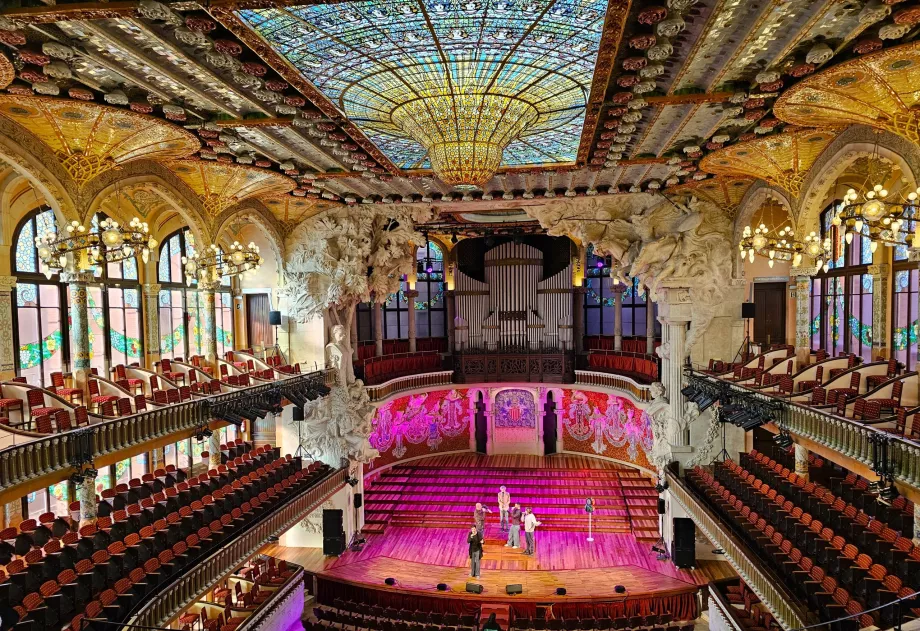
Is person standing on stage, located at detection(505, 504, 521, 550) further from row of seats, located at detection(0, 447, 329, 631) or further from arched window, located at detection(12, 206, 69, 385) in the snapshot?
arched window, located at detection(12, 206, 69, 385)

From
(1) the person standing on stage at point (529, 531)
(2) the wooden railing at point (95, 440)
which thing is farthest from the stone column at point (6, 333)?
(1) the person standing on stage at point (529, 531)

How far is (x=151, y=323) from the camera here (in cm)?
1753

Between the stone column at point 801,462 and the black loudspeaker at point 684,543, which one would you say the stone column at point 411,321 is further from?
the stone column at point 801,462

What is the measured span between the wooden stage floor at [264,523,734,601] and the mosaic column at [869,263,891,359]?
22.2ft

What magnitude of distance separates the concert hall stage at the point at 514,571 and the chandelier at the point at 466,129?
33.9 ft

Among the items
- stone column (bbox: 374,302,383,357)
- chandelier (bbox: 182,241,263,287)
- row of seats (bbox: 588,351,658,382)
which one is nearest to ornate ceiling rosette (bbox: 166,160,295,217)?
chandelier (bbox: 182,241,263,287)

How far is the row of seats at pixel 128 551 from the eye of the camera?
816 centimetres

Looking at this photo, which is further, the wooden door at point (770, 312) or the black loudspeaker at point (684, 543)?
the wooden door at point (770, 312)

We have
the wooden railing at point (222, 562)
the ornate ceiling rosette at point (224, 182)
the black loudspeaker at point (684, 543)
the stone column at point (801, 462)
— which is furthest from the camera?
the black loudspeaker at point (684, 543)

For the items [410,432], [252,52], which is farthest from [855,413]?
[410,432]

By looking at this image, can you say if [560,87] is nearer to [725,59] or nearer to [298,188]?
[725,59]

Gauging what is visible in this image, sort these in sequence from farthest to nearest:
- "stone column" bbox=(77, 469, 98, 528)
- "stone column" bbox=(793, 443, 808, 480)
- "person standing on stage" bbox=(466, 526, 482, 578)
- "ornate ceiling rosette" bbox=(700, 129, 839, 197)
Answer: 1. "person standing on stage" bbox=(466, 526, 482, 578)
2. "stone column" bbox=(793, 443, 808, 480)
3. "ornate ceiling rosette" bbox=(700, 129, 839, 197)
4. "stone column" bbox=(77, 469, 98, 528)

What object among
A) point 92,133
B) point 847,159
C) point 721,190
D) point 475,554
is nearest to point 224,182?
point 92,133

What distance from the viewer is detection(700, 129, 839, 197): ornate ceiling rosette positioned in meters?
10.9
